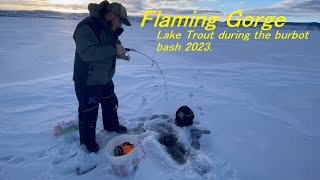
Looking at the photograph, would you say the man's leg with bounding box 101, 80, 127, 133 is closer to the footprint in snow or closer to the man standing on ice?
the man standing on ice

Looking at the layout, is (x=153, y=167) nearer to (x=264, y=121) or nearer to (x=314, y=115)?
(x=264, y=121)

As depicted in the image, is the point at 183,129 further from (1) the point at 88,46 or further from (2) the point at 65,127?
(1) the point at 88,46

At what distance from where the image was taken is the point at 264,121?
4664 mm

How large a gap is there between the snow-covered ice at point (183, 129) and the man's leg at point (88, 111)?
16cm

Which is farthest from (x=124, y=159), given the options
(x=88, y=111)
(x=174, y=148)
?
(x=174, y=148)

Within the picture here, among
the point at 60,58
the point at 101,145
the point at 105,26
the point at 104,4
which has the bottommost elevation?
the point at 60,58

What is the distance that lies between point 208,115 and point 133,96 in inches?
72.7

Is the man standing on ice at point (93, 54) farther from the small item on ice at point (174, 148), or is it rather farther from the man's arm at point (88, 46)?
the small item on ice at point (174, 148)

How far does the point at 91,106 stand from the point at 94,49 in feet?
2.69

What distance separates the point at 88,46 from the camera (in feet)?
9.27

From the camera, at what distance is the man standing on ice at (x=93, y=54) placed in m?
2.86

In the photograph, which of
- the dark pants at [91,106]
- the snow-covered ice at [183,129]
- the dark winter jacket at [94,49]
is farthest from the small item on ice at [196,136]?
the dark winter jacket at [94,49]

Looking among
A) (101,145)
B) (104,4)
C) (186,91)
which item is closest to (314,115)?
(186,91)

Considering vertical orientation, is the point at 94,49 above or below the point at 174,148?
above
